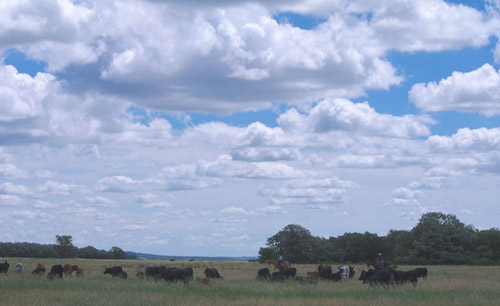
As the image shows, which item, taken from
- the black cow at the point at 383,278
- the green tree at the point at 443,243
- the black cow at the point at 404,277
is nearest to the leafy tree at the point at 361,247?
the green tree at the point at 443,243

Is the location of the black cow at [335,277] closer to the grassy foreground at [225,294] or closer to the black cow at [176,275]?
the grassy foreground at [225,294]

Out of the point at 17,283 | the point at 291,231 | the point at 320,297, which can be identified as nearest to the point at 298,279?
the point at 320,297

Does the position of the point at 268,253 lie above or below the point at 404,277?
above

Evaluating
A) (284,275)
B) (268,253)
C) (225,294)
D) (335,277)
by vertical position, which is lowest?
(225,294)

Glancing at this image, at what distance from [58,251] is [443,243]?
9455cm

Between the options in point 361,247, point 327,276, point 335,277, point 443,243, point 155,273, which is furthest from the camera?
point 361,247

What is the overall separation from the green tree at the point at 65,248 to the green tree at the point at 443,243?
87569mm

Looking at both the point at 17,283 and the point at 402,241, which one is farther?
the point at 402,241

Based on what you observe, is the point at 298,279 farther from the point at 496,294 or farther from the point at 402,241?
the point at 402,241

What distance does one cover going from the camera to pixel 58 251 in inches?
5610

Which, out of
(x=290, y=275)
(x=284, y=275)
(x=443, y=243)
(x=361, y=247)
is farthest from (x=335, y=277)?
(x=361, y=247)

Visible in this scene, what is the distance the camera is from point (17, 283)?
92.3 ft

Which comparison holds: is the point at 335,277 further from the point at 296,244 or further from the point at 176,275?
the point at 296,244

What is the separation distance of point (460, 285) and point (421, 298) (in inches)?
299
